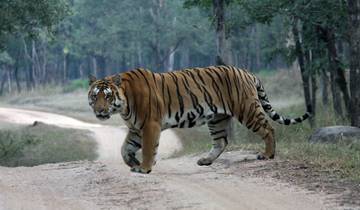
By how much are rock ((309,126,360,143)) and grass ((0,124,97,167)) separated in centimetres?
1037

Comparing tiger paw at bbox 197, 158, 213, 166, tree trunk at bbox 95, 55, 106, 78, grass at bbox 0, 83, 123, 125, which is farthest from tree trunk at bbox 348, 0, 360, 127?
tree trunk at bbox 95, 55, 106, 78

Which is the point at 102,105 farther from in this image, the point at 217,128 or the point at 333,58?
the point at 333,58

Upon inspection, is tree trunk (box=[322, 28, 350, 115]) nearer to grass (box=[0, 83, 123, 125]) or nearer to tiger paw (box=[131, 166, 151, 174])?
tiger paw (box=[131, 166, 151, 174])

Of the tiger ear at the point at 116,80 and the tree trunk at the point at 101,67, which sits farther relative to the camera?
the tree trunk at the point at 101,67

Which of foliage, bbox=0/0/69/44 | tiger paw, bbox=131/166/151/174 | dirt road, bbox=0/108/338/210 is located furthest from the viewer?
foliage, bbox=0/0/69/44

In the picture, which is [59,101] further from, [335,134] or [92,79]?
[92,79]

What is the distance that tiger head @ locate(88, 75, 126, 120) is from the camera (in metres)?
9.77

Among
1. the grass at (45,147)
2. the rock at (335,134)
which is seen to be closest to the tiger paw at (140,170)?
the rock at (335,134)

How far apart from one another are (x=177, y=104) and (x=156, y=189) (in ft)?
5.71

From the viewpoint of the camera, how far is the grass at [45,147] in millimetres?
22125

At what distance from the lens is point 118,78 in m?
10.1

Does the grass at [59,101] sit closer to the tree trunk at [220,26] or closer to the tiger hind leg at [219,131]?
the tree trunk at [220,26]

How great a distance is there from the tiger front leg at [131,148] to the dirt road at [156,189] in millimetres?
247

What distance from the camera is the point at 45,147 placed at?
24.2m
